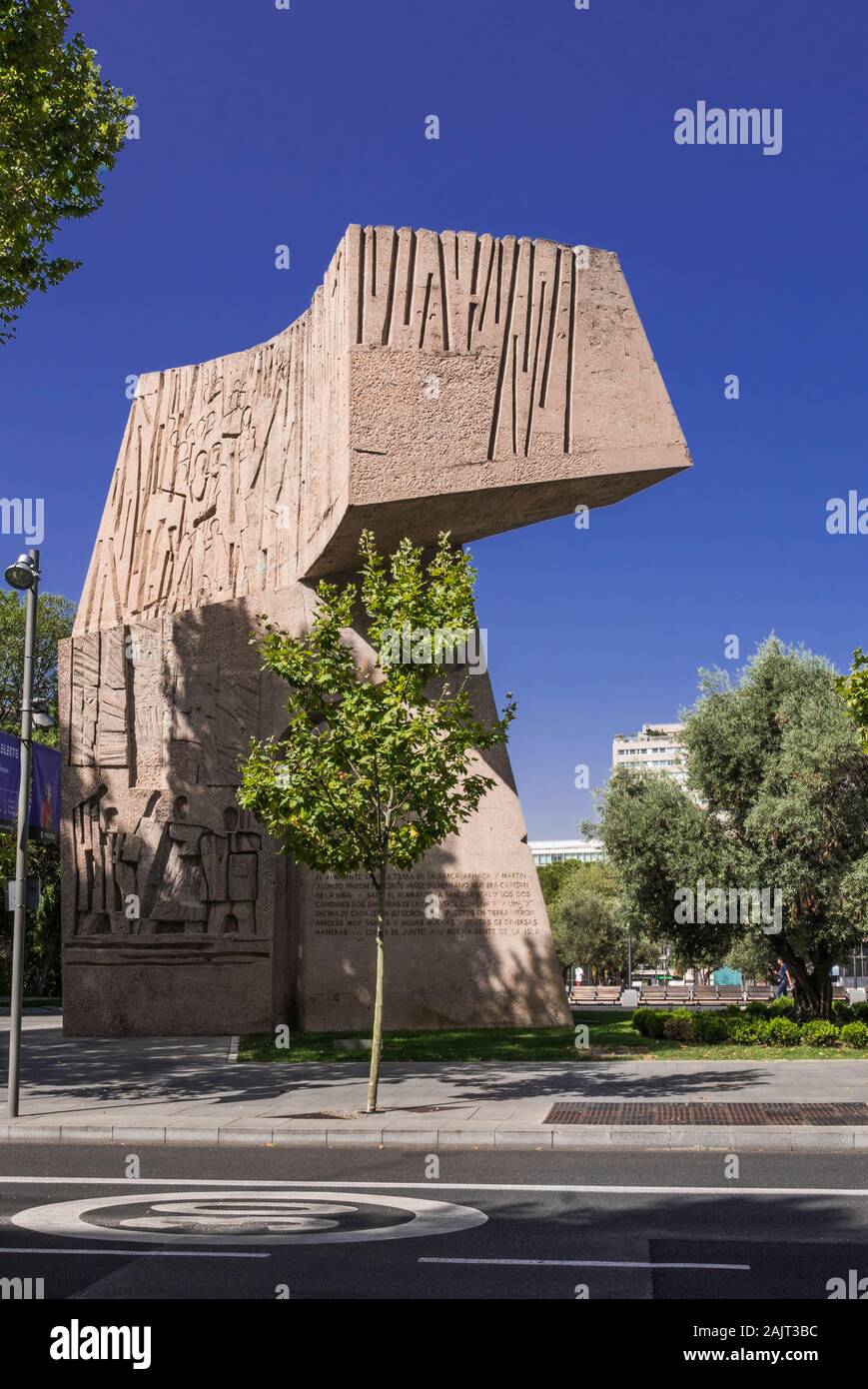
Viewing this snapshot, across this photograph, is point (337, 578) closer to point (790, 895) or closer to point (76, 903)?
point (76, 903)

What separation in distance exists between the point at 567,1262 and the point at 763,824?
17.9 metres

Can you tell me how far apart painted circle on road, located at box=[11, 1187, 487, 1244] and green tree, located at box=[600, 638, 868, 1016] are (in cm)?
1611

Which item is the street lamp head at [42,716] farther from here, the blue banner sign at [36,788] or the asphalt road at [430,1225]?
the blue banner sign at [36,788]

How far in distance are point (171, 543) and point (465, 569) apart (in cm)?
1466

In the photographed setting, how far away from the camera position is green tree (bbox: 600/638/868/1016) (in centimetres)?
2386

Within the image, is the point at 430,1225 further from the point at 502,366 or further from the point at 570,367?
the point at 570,367

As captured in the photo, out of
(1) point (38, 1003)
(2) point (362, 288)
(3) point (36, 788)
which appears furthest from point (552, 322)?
(1) point (38, 1003)

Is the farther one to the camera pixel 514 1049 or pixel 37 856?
pixel 37 856

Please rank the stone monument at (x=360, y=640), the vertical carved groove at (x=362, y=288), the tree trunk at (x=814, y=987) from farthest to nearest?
the tree trunk at (x=814, y=987), the stone monument at (x=360, y=640), the vertical carved groove at (x=362, y=288)

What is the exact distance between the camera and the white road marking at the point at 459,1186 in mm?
9531

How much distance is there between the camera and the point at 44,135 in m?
17.4

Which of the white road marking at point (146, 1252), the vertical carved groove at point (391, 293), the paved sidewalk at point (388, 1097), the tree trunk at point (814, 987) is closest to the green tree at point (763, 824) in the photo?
the tree trunk at point (814, 987)

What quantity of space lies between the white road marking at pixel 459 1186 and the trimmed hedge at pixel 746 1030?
11.7 meters

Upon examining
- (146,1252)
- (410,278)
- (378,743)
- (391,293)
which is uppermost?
(410,278)
